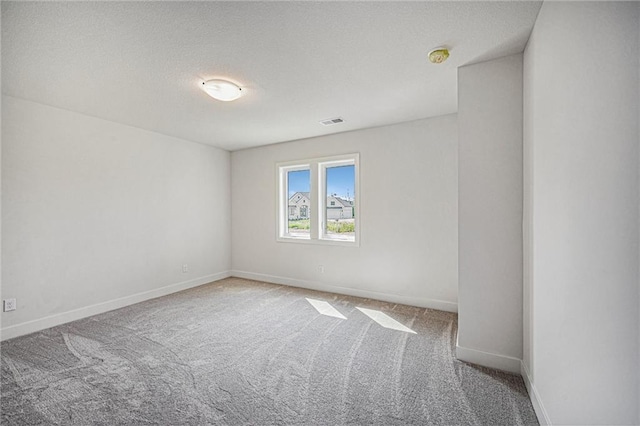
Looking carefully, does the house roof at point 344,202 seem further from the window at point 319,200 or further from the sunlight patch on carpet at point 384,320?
the sunlight patch on carpet at point 384,320

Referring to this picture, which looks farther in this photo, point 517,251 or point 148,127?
point 148,127

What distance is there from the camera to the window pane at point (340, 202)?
4.48m

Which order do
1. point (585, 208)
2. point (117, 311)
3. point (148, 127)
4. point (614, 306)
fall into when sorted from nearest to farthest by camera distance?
point (614, 306), point (585, 208), point (117, 311), point (148, 127)

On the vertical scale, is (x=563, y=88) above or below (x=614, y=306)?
above

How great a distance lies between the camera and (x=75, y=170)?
3.42 meters

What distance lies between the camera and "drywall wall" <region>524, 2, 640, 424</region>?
1079 millimetres

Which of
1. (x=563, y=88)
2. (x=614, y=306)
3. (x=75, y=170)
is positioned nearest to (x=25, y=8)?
(x=75, y=170)

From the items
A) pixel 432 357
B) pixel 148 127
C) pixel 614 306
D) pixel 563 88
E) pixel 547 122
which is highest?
pixel 148 127

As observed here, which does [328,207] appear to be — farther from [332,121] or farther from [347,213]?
[332,121]

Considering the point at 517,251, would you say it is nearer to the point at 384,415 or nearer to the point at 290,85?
the point at 384,415

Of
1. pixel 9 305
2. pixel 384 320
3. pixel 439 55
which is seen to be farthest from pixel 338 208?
pixel 9 305

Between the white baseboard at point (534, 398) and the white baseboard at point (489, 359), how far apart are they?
53 mm

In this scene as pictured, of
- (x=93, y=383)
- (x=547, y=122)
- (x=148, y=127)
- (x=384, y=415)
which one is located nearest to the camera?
(x=547, y=122)

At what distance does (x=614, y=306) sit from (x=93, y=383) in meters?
3.12
